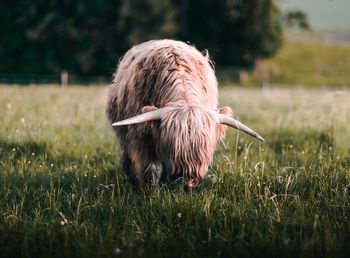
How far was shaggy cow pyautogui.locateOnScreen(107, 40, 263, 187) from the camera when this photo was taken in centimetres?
518

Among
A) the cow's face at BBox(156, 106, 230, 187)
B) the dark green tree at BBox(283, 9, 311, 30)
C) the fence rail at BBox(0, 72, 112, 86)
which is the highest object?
the dark green tree at BBox(283, 9, 311, 30)

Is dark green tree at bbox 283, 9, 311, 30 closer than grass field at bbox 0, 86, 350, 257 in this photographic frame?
No

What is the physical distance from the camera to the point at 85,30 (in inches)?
1394

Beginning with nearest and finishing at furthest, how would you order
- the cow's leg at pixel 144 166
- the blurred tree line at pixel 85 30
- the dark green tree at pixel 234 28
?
the cow's leg at pixel 144 166 → the blurred tree line at pixel 85 30 → the dark green tree at pixel 234 28

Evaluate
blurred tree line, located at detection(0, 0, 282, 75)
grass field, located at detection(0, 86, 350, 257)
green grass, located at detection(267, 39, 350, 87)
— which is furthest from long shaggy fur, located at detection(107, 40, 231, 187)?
green grass, located at detection(267, 39, 350, 87)

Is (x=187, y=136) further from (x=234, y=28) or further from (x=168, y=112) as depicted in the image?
(x=234, y=28)

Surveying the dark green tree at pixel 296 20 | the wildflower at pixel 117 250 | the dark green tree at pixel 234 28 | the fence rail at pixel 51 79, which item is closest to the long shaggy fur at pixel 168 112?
the wildflower at pixel 117 250

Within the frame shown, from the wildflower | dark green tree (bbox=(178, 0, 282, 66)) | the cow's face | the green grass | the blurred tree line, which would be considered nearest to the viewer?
the wildflower

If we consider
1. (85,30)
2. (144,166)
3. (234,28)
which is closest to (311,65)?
(234,28)

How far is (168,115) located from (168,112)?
1.7 inches

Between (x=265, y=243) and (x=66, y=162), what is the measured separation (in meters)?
3.52

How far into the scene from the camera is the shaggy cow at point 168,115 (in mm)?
5184

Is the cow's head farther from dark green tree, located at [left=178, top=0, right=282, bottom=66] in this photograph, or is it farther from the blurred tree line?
dark green tree, located at [left=178, top=0, right=282, bottom=66]

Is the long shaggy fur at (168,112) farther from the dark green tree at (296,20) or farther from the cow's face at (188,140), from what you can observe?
A: the dark green tree at (296,20)
